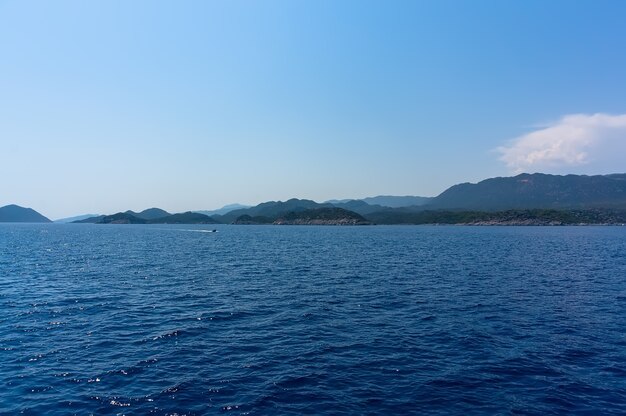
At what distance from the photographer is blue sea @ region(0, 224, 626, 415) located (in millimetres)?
21719

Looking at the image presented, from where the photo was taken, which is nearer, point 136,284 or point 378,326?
point 378,326

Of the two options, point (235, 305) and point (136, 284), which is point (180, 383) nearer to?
point (235, 305)

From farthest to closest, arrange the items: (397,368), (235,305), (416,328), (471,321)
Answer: (235,305), (471,321), (416,328), (397,368)

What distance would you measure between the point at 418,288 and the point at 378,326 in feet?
67.0

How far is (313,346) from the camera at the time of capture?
101 ft

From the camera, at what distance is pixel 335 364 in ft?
88.3

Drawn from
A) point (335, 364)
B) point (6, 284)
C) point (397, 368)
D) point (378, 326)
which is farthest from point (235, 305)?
point (6, 284)

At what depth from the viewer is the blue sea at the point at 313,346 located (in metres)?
21.7

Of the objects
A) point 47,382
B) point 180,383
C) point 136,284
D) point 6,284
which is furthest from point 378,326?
point 6,284

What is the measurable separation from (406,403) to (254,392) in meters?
9.00

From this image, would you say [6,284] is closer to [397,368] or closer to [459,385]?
[397,368]

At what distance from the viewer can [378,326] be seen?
36.0 meters

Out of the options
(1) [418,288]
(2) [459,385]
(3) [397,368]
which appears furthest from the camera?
(1) [418,288]

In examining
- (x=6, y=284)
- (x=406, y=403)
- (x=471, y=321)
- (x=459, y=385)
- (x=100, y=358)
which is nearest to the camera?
(x=406, y=403)
